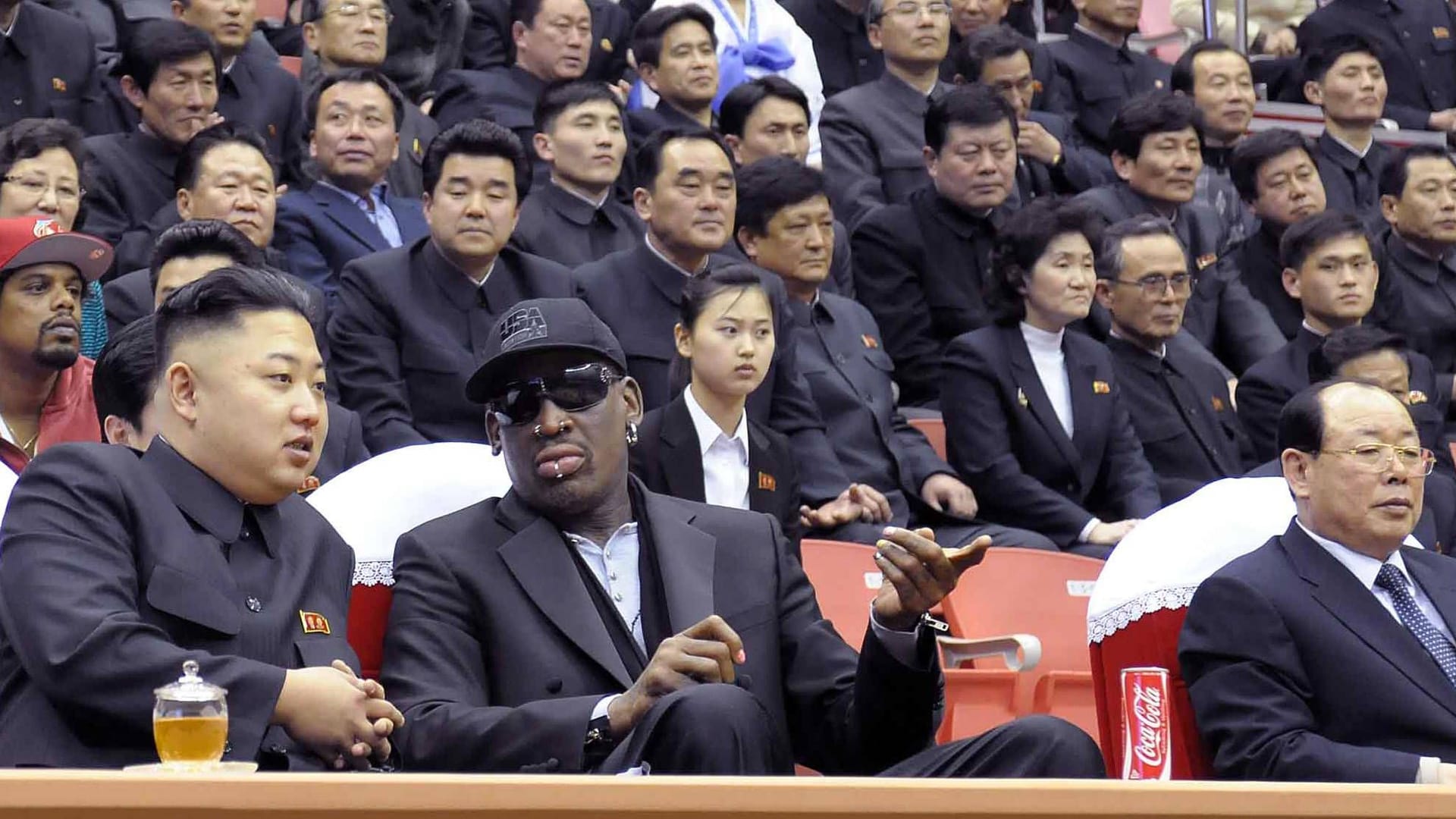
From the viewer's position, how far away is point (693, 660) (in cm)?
280

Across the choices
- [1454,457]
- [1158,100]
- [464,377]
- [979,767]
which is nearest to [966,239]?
[1158,100]

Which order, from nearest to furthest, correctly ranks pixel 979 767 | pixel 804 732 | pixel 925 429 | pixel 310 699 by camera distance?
pixel 310 699 → pixel 979 767 → pixel 804 732 → pixel 925 429

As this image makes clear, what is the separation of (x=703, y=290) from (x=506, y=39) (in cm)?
294

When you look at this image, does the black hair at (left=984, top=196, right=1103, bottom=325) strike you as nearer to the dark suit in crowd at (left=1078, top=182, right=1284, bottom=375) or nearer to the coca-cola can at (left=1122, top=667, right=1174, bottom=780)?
the dark suit in crowd at (left=1078, top=182, right=1284, bottom=375)

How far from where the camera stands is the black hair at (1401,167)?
24.9ft

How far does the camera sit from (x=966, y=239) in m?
6.71

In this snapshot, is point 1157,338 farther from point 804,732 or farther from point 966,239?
point 804,732

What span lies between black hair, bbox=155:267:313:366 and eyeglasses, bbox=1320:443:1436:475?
180 cm

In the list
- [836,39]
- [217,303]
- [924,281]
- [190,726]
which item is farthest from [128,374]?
[836,39]

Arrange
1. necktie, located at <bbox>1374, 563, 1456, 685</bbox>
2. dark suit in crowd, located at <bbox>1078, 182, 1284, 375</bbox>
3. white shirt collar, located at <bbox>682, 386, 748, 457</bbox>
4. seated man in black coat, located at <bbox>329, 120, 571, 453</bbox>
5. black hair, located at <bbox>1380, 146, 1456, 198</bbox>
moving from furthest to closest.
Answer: black hair, located at <bbox>1380, 146, 1456, 198</bbox>, dark suit in crowd, located at <bbox>1078, 182, 1284, 375</bbox>, seated man in black coat, located at <bbox>329, 120, 571, 453</bbox>, white shirt collar, located at <bbox>682, 386, 748, 457</bbox>, necktie, located at <bbox>1374, 563, 1456, 685</bbox>

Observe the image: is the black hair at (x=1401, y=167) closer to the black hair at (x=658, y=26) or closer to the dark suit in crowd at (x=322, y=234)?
the black hair at (x=658, y=26)

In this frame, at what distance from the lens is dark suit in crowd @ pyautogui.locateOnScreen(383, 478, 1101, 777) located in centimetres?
297

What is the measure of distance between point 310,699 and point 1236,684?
4.86ft

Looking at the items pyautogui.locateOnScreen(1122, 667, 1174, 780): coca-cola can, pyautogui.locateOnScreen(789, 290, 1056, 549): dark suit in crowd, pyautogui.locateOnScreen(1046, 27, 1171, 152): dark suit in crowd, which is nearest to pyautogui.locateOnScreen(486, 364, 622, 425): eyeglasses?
pyautogui.locateOnScreen(1122, 667, 1174, 780): coca-cola can
